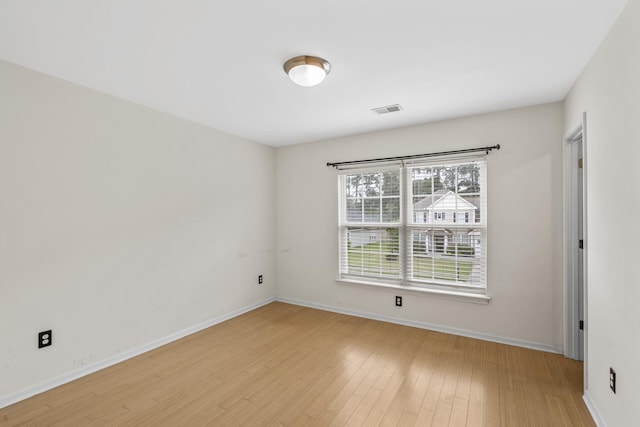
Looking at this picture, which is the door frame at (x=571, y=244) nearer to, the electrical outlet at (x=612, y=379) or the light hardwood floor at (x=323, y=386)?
the light hardwood floor at (x=323, y=386)

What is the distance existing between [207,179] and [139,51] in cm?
187

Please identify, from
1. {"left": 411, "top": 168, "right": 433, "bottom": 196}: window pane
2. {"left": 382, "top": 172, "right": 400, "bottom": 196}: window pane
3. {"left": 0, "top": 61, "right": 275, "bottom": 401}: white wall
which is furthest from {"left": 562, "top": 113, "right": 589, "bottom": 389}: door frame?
{"left": 0, "top": 61, "right": 275, "bottom": 401}: white wall

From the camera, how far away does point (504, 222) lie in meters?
3.26

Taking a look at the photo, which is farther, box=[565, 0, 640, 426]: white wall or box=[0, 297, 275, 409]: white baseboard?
box=[0, 297, 275, 409]: white baseboard

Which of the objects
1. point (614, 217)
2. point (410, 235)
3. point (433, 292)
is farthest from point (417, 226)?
point (614, 217)

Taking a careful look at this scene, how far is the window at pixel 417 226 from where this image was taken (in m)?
3.46

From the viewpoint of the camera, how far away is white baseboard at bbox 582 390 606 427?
1.96 meters

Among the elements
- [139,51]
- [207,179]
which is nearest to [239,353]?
[207,179]

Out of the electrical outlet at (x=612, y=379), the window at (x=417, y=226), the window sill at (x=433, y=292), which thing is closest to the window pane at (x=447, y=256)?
the window at (x=417, y=226)

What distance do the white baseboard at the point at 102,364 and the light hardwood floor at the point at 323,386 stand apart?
7cm

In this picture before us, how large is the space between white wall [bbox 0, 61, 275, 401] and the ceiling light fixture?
185 cm

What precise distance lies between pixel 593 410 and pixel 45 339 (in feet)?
13.5

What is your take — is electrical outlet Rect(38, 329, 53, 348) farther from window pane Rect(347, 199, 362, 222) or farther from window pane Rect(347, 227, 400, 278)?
window pane Rect(347, 199, 362, 222)

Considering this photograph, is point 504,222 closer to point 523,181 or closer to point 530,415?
point 523,181
